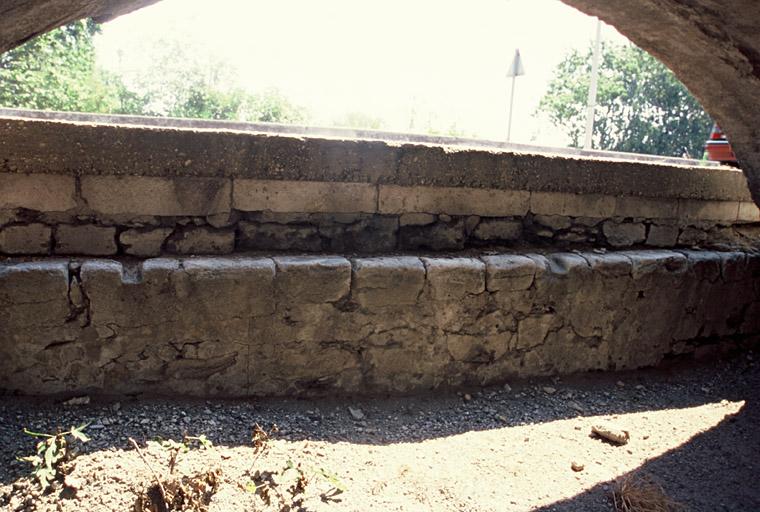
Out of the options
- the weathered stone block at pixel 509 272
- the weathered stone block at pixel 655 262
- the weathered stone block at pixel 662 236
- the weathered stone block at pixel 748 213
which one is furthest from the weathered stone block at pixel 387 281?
the weathered stone block at pixel 748 213

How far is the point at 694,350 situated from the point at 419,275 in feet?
7.88

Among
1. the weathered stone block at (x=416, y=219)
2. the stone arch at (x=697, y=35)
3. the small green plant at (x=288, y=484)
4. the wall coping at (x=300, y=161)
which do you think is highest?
the stone arch at (x=697, y=35)

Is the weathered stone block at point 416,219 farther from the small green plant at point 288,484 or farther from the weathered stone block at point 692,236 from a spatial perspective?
the weathered stone block at point 692,236

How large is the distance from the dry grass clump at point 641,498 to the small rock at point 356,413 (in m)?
1.27

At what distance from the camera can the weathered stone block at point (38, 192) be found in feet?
8.01

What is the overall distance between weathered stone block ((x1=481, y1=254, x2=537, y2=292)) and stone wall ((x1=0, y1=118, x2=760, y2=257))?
0.93 feet

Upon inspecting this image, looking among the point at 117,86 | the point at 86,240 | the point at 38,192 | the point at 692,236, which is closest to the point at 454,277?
the point at 86,240

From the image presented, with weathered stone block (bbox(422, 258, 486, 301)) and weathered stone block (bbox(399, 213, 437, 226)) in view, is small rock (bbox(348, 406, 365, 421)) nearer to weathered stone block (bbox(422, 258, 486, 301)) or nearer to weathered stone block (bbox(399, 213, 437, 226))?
weathered stone block (bbox(422, 258, 486, 301))

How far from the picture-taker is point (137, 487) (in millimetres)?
2070

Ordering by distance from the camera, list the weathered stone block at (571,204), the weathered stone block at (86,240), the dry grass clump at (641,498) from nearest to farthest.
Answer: the dry grass clump at (641,498), the weathered stone block at (86,240), the weathered stone block at (571,204)

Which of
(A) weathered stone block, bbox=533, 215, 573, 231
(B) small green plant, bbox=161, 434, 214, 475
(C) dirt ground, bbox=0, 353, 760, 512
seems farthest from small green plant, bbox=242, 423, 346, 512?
(A) weathered stone block, bbox=533, 215, 573, 231

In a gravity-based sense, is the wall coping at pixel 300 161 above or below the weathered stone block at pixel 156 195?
above

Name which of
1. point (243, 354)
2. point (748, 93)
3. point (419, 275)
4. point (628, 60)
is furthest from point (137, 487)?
point (628, 60)

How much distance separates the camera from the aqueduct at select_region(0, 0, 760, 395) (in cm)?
242
